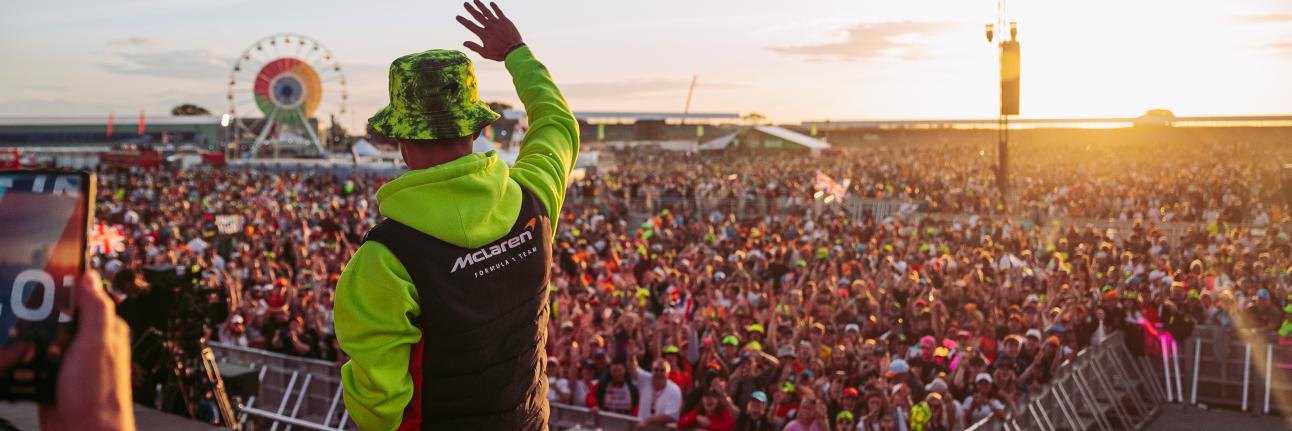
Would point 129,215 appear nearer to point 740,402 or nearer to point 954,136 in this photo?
point 740,402

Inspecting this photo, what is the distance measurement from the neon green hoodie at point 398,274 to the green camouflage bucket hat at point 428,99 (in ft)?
0.27

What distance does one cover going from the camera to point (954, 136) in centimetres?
8000

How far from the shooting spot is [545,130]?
2.60 m

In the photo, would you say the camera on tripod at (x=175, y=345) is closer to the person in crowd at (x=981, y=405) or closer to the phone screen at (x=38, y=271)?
the person in crowd at (x=981, y=405)

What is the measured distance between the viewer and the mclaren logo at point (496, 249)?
203 centimetres

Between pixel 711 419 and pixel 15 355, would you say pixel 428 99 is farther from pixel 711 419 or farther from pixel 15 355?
pixel 711 419

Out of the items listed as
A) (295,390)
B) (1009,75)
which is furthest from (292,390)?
(1009,75)

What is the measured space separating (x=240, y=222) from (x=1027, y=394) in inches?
735

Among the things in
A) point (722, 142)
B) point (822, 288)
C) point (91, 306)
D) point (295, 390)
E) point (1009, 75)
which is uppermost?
point (1009, 75)

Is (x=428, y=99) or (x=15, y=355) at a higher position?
(x=428, y=99)

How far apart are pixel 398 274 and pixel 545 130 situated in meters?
0.78

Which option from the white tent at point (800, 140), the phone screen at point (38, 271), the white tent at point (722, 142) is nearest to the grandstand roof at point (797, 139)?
the white tent at point (800, 140)

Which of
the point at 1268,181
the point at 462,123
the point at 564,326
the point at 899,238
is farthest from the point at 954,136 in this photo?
the point at 462,123

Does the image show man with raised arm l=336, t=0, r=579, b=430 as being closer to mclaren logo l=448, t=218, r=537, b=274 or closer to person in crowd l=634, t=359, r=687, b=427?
mclaren logo l=448, t=218, r=537, b=274
